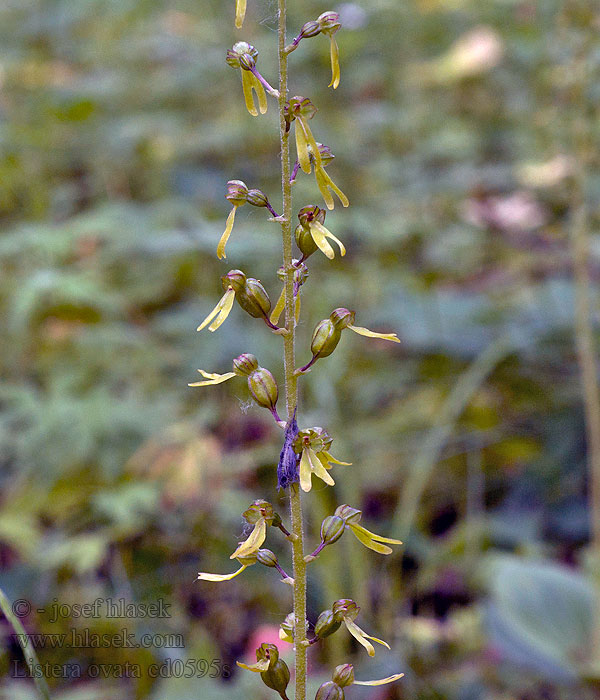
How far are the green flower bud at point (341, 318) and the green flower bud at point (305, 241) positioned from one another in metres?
0.09

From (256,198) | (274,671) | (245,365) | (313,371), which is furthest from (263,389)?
(313,371)

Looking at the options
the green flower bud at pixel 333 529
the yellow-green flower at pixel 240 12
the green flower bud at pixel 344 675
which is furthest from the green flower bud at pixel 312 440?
the yellow-green flower at pixel 240 12

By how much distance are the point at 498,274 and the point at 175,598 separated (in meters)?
2.55

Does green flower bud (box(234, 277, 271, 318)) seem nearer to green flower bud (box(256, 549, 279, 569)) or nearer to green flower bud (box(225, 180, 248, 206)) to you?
green flower bud (box(225, 180, 248, 206))

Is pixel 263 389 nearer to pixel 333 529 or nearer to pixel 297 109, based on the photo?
pixel 333 529

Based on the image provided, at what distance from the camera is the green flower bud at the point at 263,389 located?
1000 mm

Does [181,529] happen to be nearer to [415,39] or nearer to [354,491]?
[354,491]

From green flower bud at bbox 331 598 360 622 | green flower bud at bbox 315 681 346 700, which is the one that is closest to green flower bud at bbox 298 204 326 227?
green flower bud at bbox 331 598 360 622

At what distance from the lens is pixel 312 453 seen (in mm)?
992

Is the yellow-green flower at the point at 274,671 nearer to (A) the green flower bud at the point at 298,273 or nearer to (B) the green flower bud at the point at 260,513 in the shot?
(B) the green flower bud at the point at 260,513

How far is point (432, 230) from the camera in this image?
4527 mm

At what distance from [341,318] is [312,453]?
0.20m

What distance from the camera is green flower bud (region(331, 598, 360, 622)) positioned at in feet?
3.28

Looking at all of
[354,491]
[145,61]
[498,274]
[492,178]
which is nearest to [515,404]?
[498,274]
